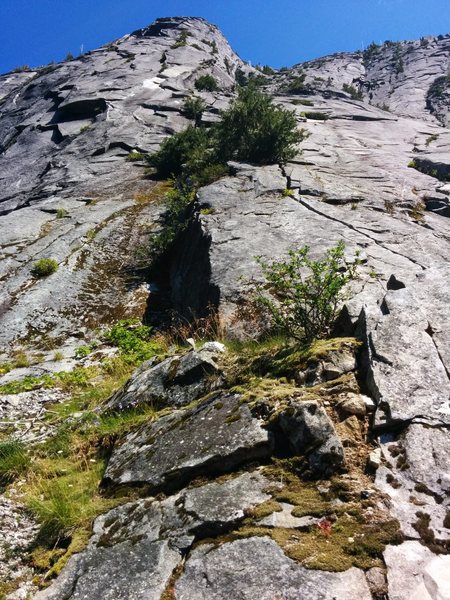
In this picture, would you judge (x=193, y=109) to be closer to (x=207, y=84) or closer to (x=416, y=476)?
(x=207, y=84)

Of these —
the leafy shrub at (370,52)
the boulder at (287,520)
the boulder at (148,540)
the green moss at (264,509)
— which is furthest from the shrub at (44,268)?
the leafy shrub at (370,52)

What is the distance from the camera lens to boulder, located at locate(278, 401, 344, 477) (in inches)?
169

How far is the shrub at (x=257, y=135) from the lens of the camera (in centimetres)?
2152

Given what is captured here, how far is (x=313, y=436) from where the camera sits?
14.8 feet

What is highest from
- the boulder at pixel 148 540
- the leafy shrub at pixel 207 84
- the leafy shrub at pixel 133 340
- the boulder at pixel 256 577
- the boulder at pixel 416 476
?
the leafy shrub at pixel 207 84

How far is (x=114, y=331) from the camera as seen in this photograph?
1241 cm

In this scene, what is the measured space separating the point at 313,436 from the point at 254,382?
1514mm

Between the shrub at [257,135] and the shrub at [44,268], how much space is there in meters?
10.3

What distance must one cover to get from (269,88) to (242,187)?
148ft

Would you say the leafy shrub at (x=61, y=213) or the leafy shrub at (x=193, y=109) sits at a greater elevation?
the leafy shrub at (x=193, y=109)

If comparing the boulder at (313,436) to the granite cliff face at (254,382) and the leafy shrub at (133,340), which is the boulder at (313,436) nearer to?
the granite cliff face at (254,382)

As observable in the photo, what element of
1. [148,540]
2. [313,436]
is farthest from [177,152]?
[148,540]

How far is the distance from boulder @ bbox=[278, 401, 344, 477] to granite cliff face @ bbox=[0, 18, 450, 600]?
0.02m

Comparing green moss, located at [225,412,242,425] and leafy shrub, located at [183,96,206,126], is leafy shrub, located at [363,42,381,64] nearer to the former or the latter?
leafy shrub, located at [183,96,206,126]
